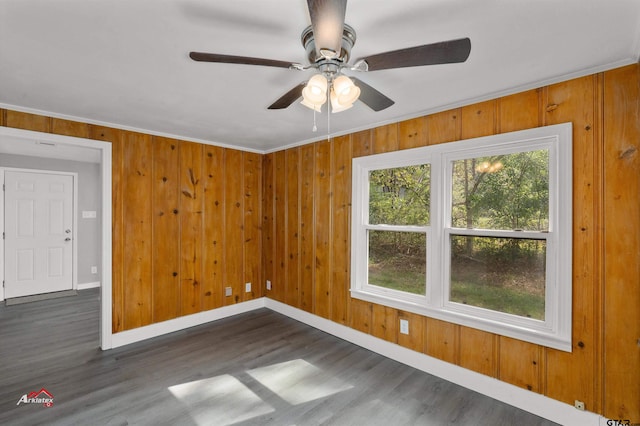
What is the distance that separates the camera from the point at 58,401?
2178 mm

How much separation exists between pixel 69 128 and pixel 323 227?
2.73 meters

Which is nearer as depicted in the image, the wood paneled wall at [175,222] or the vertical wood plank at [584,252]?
the vertical wood plank at [584,252]

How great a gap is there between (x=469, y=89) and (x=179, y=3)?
192 cm

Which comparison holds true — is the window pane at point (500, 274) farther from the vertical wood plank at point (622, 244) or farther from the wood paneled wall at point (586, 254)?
the vertical wood plank at point (622, 244)

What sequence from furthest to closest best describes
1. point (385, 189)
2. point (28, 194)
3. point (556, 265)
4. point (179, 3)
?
1. point (28, 194)
2. point (385, 189)
3. point (556, 265)
4. point (179, 3)

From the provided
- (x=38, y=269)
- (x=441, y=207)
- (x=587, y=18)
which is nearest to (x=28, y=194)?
(x=38, y=269)

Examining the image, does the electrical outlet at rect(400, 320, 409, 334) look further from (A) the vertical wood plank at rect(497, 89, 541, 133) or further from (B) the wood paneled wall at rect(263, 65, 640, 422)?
(A) the vertical wood plank at rect(497, 89, 541, 133)

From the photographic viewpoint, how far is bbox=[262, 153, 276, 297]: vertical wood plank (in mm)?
4230

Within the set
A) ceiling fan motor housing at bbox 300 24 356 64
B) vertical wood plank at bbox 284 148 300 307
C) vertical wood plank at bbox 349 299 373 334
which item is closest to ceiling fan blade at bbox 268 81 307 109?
ceiling fan motor housing at bbox 300 24 356 64

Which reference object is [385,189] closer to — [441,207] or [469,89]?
[441,207]

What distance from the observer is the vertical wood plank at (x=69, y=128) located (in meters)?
2.75

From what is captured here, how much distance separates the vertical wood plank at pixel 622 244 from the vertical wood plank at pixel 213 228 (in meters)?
3.72

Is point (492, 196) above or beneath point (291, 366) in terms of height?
above

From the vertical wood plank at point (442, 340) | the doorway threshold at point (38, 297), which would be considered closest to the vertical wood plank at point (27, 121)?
the doorway threshold at point (38, 297)
